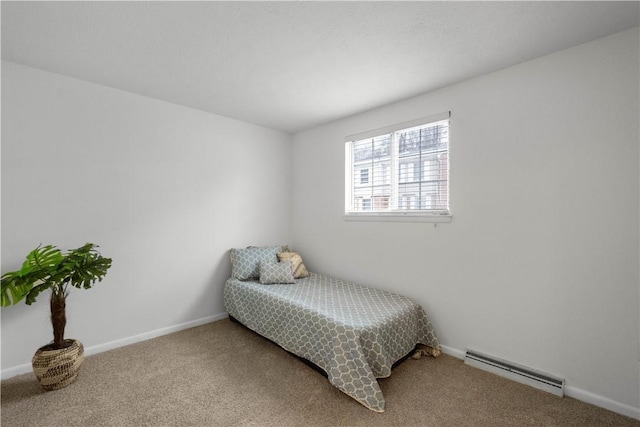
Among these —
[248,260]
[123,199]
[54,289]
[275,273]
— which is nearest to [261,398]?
[275,273]

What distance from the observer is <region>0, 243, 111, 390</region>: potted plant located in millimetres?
1841

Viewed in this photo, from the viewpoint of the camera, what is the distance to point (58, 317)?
6.55ft

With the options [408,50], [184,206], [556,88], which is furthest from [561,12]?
[184,206]

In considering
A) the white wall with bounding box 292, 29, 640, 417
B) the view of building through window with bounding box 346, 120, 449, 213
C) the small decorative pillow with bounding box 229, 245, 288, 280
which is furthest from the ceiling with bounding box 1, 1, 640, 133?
the small decorative pillow with bounding box 229, 245, 288, 280

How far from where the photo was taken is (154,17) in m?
1.59

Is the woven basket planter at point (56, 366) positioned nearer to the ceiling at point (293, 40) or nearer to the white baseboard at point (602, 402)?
the ceiling at point (293, 40)

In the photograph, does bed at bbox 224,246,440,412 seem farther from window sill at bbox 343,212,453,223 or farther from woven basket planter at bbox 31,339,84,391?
woven basket planter at bbox 31,339,84,391

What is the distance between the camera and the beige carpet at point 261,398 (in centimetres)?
166

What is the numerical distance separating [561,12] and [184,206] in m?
3.46

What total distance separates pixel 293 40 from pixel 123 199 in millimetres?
2192

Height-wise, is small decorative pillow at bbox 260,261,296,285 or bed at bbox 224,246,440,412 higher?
small decorative pillow at bbox 260,261,296,285

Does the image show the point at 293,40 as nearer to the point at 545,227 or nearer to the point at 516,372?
the point at 545,227

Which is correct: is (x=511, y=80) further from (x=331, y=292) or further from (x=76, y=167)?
(x=76, y=167)

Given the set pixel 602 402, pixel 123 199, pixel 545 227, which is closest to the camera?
pixel 602 402
